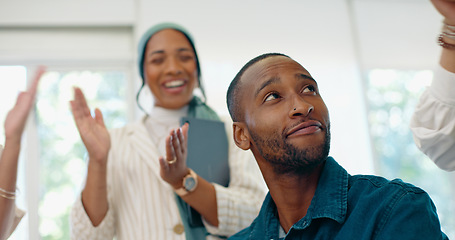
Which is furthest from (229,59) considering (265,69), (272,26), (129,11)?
(265,69)

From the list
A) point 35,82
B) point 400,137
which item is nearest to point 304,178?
point 35,82

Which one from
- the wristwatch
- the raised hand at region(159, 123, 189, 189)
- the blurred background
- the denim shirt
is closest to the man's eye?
the denim shirt

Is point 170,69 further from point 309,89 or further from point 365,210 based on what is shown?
point 365,210

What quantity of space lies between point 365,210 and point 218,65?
9.77ft

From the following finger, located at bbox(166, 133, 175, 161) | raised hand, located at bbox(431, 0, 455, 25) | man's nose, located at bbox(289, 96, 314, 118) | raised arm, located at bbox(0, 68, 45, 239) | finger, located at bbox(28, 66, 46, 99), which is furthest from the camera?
finger, located at bbox(28, 66, 46, 99)

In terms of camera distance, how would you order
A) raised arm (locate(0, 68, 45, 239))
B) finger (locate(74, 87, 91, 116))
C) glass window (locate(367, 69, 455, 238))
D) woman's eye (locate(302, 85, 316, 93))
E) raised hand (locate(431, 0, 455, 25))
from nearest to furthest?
raised hand (locate(431, 0, 455, 25)), woman's eye (locate(302, 85, 316, 93)), raised arm (locate(0, 68, 45, 239)), finger (locate(74, 87, 91, 116)), glass window (locate(367, 69, 455, 238))

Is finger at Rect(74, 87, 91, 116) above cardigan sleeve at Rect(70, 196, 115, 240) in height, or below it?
above

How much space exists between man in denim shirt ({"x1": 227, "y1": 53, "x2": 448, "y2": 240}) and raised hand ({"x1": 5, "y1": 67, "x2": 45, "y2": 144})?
0.76 metres

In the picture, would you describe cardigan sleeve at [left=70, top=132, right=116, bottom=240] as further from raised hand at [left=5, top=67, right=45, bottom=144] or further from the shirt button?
raised hand at [left=5, top=67, right=45, bottom=144]

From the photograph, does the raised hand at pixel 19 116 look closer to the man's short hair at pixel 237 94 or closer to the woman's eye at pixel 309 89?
the man's short hair at pixel 237 94

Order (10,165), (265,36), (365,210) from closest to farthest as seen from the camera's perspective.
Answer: (365,210), (10,165), (265,36)

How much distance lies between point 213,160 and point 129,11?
8.22 feet

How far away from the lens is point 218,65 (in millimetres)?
3980

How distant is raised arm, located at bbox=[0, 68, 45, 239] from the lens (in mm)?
1512
